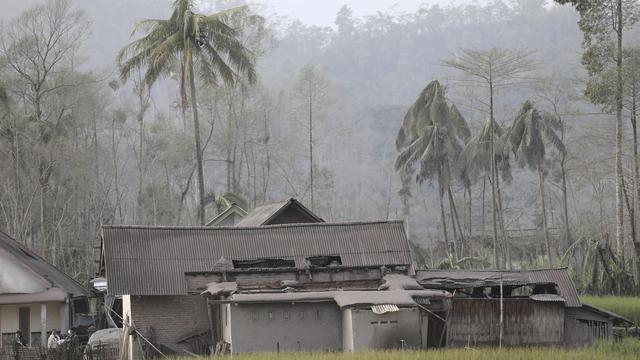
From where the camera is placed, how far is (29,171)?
57.8 metres

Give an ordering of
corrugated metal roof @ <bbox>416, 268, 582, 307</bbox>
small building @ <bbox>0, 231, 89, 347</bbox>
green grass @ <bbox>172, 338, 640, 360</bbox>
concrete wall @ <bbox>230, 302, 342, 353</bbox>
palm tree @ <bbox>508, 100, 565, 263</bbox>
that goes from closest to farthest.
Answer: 1. green grass @ <bbox>172, 338, 640, 360</bbox>
2. concrete wall @ <bbox>230, 302, 342, 353</bbox>
3. corrugated metal roof @ <bbox>416, 268, 582, 307</bbox>
4. small building @ <bbox>0, 231, 89, 347</bbox>
5. palm tree @ <bbox>508, 100, 565, 263</bbox>

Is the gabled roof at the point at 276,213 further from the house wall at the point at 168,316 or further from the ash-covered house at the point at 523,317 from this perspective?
the ash-covered house at the point at 523,317

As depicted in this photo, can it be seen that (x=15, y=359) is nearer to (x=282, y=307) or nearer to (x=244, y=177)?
(x=282, y=307)

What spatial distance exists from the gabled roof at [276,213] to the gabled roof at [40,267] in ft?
23.9

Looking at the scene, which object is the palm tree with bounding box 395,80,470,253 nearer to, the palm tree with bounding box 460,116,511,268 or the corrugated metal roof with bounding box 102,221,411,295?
the palm tree with bounding box 460,116,511,268

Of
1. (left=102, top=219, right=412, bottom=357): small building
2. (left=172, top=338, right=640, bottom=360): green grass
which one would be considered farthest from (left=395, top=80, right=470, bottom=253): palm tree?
(left=172, top=338, right=640, bottom=360): green grass

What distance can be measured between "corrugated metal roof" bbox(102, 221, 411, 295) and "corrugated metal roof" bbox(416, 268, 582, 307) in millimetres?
1371

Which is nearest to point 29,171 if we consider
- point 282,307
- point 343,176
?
point 282,307

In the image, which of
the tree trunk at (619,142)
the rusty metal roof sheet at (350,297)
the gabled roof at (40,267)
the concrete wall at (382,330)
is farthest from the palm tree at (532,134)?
the concrete wall at (382,330)

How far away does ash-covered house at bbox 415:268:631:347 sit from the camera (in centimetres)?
2750

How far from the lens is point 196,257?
100 feet

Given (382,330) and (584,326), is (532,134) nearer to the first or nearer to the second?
(584,326)

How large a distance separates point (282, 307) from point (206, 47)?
1743cm

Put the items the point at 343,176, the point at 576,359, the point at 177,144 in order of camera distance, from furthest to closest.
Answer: the point at 343,176
the point at 177,144
the point at 576,359
